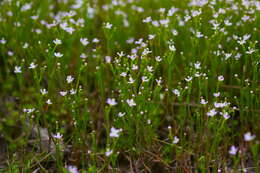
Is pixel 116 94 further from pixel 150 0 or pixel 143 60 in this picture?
pixel 150 0

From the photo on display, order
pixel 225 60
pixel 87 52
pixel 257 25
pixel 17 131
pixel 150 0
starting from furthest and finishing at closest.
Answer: pixel 150 0 < pixel 87 52 < pixel 17 131 < pixel 257 25 < pixel 225 60

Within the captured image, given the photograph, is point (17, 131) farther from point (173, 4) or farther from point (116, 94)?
point (173, 4)

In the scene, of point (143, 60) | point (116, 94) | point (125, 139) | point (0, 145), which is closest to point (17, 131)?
point (0, 145)

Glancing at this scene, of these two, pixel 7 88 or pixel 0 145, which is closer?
pixel 0 145

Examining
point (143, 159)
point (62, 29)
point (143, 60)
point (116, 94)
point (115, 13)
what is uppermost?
point (115, 13)

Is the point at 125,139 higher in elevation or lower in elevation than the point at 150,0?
lower

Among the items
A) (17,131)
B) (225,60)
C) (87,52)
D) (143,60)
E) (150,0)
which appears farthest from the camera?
(150,0)

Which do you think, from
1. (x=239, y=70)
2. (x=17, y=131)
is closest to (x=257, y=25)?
(x=239, y=70)
